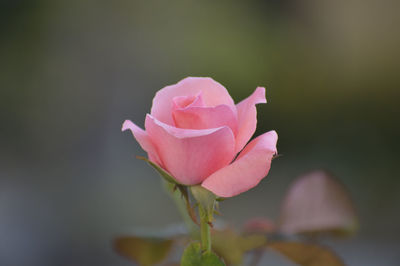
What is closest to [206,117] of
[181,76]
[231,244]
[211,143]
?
[211,143]

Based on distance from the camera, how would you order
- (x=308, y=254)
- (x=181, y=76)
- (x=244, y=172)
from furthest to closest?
1. (x=181, y=76)
2. (x=308, y=254)
3. (x=244, y=172)

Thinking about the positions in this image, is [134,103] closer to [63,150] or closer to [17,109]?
[63,150]

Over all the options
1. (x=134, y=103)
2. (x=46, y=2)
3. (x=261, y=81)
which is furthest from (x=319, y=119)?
(x=46, y=2)

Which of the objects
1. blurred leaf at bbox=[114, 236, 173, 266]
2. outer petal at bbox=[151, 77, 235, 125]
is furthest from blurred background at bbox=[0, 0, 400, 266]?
outer petal at bbox=[151, 77, 235, 125]

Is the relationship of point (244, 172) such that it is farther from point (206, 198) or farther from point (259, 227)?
point (259, 227)

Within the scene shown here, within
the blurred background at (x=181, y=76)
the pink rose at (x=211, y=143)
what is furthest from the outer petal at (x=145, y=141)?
the blurred background at (x=181, y=76)

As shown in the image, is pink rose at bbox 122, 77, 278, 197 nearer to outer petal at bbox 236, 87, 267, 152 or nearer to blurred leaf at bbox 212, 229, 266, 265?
outer petal at bbox 236, 87, 267, 152

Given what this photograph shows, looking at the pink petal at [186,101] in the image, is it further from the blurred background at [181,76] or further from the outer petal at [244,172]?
the blurred background at [181,76]
